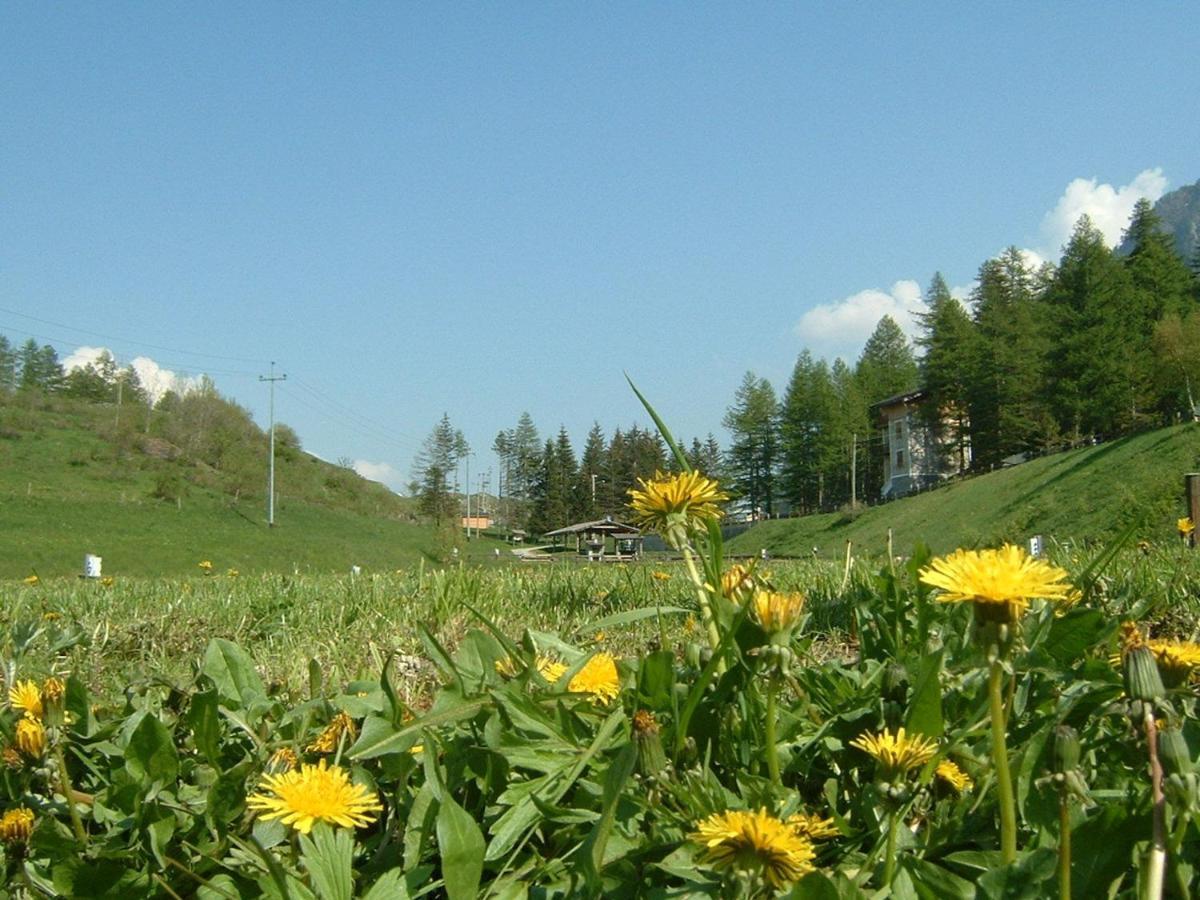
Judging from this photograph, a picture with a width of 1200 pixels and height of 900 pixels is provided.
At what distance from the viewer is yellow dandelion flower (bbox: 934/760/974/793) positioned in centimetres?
79

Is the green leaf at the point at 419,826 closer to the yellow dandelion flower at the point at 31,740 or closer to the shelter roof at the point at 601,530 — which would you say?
the yellow dandelion flower at the point at 31,740

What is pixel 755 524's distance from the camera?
6350 centimetres

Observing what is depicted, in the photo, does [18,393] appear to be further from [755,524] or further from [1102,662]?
[1102,662]

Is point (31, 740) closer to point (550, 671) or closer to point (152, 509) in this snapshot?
point (550, 671)

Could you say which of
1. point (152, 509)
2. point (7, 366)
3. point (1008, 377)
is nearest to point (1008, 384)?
point (1008, 377)

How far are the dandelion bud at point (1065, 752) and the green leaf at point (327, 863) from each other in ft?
1.72

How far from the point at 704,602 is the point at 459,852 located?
35 centimetres

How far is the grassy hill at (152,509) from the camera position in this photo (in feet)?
125

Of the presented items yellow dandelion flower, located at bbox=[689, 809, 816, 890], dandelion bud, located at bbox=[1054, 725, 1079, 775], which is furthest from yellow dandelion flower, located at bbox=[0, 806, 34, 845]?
dandelion bud, located at bbox=[1054, 725, 1079, 775]

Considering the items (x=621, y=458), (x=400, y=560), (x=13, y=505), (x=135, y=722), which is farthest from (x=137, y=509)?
(x=135, y=722)

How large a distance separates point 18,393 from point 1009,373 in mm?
67604

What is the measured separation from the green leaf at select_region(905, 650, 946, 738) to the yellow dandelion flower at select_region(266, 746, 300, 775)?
61 centimetres

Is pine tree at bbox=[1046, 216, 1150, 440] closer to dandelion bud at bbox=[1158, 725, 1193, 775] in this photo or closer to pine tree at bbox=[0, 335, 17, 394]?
dandelion bud at bbox=[1158, 725, 1193, 775]

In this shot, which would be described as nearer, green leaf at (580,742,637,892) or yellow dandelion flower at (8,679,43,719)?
green leaf at (580,742,637,892)
